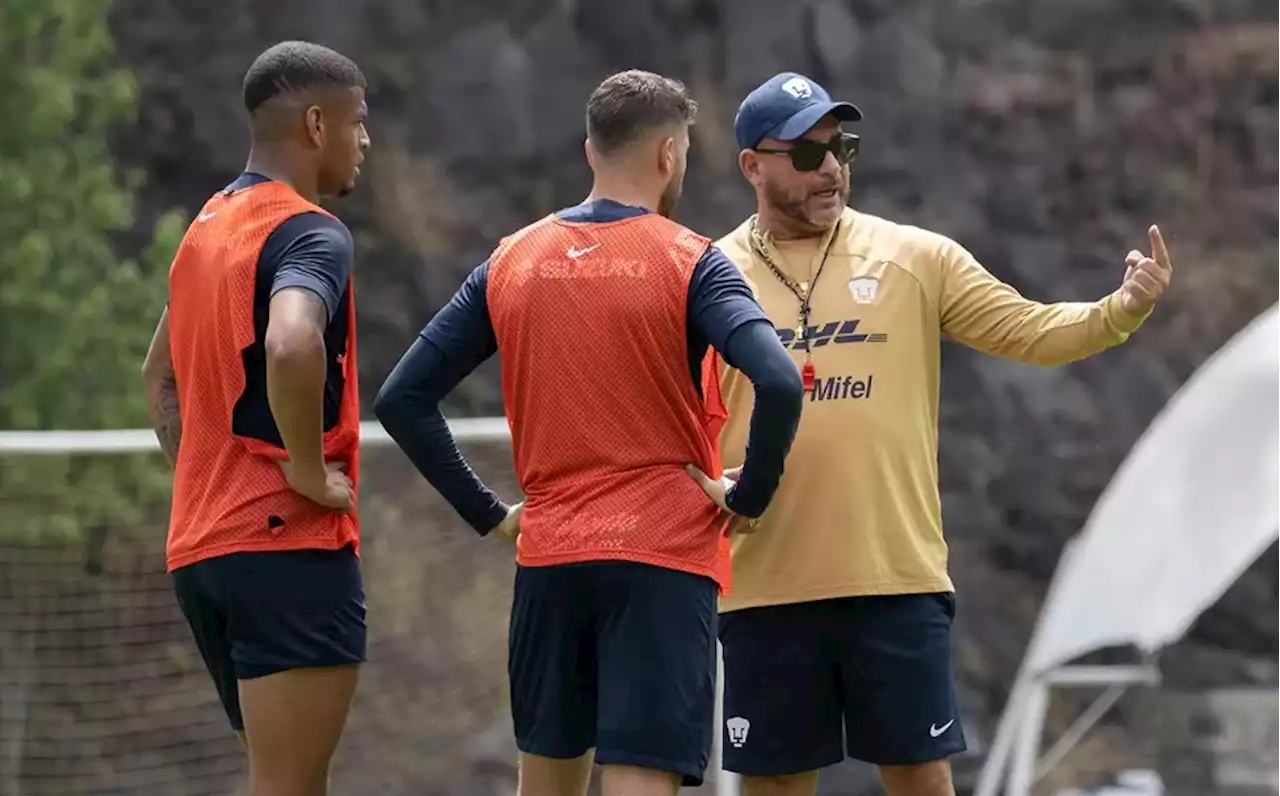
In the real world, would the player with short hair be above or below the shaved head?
below

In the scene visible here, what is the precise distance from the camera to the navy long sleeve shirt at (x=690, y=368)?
3346 millimetres

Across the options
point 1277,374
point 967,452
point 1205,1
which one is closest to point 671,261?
point 1277,374

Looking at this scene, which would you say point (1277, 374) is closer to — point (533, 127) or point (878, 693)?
point (878, 693)

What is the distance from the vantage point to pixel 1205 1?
11.0 m

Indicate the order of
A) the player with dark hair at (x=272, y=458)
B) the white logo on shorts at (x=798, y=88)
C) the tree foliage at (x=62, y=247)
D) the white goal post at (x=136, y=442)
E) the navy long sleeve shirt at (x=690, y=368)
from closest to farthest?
the navy long sleeve shirt at (x=690, y=368), the player with dark hair at (x=272, y=458), the white logo on shorts at (x=798, y=88), the white goal post at (x=136, y=442), the tree foliage at (x=62, y=247)

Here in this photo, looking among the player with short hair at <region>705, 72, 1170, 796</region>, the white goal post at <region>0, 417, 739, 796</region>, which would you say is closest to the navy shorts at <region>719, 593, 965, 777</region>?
the player with short hair at <region>705, 72, 1170, 796</region>

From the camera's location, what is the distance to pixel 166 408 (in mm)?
4020

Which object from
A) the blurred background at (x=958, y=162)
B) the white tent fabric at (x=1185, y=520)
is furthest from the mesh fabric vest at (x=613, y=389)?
the blurred background at (x=958, y=162)

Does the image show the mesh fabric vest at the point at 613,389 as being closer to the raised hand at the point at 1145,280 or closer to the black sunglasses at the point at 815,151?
the black sunglasses at the point at 815,151

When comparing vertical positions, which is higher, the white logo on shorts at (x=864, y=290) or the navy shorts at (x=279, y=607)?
the white logo on shorts at (x=864, y=290)

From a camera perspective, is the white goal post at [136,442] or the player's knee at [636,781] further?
the white goal post at [136,442]

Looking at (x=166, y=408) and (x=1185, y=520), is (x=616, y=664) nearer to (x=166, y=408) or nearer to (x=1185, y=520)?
(x=166, y=408)

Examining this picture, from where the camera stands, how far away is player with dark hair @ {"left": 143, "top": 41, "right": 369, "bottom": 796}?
3574mm

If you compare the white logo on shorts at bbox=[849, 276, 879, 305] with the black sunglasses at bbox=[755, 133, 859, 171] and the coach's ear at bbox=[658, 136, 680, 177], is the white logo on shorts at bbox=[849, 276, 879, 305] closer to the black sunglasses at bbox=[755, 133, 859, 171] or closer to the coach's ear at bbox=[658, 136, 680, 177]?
the black sunglasses at bbox=[755, 133, 859, 171]
